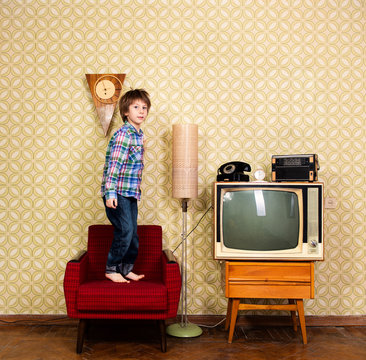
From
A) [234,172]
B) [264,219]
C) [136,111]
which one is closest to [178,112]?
[136,111]

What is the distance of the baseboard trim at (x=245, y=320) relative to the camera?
315cm

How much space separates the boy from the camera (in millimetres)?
2680

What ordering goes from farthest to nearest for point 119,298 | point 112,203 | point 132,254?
1. point 132,254
2. point 112,203
3. point 119,298

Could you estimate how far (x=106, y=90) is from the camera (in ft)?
10.5

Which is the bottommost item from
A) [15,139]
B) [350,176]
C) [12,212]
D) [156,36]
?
[12,212]

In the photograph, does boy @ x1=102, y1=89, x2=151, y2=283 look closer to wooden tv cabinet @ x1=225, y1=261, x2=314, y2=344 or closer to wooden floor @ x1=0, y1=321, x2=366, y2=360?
wooden floor @ x1=0, y1=321, x2=366, y2=360

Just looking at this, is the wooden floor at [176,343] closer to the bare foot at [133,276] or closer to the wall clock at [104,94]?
the bare foot at [133,276]

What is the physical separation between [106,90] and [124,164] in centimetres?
76

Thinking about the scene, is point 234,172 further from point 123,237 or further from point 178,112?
point 123,237

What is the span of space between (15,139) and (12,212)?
59 cm

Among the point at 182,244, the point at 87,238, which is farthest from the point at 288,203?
the point at 87,238

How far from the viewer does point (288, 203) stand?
275cm

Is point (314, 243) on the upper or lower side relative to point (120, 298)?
upper

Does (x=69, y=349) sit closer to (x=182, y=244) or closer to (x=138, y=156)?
(x=182, y=244)
